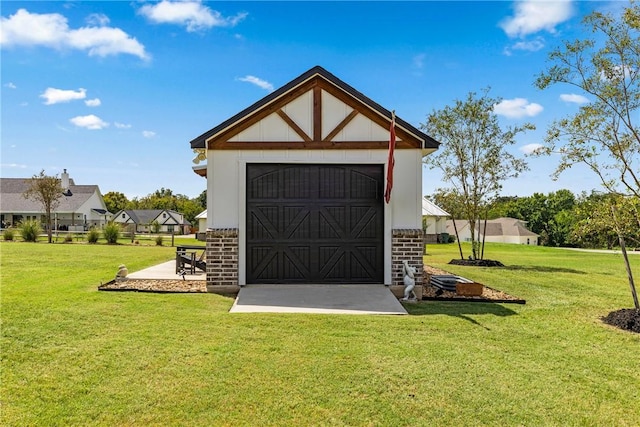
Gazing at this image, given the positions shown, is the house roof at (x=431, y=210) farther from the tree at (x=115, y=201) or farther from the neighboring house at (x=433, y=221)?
the tree at (x=115, y=201)

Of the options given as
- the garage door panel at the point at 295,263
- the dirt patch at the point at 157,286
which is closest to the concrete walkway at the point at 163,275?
the dirt patch at the point at 157,286

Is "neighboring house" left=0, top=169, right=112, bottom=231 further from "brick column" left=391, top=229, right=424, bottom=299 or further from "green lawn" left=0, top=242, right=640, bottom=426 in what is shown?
"brick column" left=391, top=229, right=424, bottom=299

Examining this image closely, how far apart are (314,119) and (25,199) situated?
49726mm

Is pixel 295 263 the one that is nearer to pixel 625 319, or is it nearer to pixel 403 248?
pixel 403 248

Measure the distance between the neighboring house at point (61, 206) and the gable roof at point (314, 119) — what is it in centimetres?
4333

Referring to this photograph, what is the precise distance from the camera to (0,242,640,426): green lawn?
334cm

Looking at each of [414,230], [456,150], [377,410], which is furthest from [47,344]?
[456,150]

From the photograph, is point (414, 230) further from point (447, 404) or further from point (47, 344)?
point (47, 344)

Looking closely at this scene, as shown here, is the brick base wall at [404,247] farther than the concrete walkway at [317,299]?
Yes

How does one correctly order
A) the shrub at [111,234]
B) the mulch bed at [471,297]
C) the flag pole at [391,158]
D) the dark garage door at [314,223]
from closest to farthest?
the flag pole at [391,158] → the mulch bed at [471,297] → the dark garage door at [314,223] → the shrub at [111,234]

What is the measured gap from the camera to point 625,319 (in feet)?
21.1

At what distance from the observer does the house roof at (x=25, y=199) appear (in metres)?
45.2

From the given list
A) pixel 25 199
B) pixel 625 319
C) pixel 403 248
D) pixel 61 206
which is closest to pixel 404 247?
pixel 403 248

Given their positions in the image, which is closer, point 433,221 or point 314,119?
point 314,119
